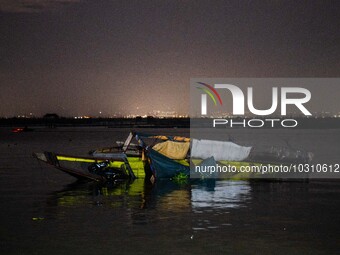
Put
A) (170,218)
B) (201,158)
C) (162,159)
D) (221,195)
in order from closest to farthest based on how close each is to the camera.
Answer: (170,218) → (221,195) → (162,159) → (201,158)

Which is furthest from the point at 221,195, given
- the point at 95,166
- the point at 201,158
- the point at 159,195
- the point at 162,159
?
the point at 95,166

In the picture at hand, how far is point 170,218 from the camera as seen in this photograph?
1706cm

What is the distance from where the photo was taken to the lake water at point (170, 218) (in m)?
13.7

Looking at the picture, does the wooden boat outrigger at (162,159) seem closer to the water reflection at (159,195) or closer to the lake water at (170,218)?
the water reflection at (159,195)

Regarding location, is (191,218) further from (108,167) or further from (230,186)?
(108,167)

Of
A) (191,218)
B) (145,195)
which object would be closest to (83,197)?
(145,195)

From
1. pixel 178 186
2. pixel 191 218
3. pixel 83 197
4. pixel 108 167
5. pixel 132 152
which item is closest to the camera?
pixel 191 218

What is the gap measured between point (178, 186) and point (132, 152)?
4.83 metres

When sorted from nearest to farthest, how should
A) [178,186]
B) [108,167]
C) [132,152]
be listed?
1. [178,186]
2. [108,167]
3. [132,152]

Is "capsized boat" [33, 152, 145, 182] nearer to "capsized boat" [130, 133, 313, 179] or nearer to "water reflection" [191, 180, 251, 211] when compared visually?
"capsized boat" [130, 133, 313, 179]

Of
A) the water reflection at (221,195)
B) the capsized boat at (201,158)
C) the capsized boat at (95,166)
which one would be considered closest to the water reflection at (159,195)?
the water reflection at (221,195)

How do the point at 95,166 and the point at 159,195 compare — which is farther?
the point at 95,166

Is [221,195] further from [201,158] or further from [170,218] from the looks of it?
[201,158]

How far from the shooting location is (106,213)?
1802 cm
